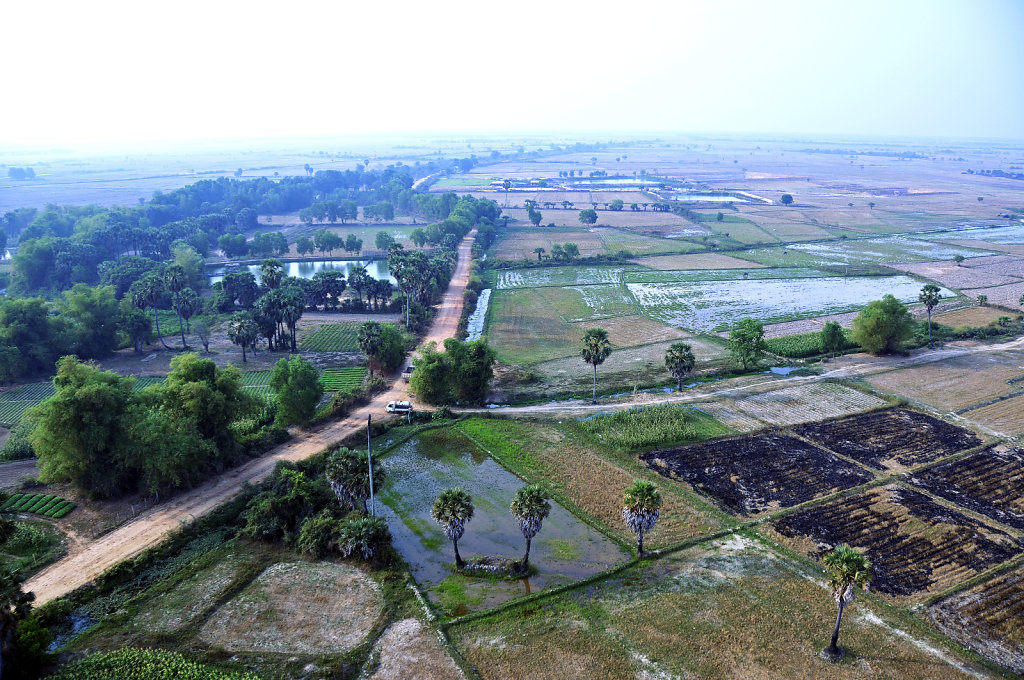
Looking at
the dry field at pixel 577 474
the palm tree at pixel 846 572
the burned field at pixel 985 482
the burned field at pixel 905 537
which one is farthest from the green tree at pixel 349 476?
the burned field at pixel 985 482

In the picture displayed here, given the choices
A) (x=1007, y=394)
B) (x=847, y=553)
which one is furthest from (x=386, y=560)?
(x=1007, y=394)

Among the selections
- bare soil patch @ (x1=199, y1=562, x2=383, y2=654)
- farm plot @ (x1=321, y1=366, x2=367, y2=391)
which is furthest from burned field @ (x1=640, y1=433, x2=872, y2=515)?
farm plot @ (x1=321, y1=366, x2=367, y2=391)

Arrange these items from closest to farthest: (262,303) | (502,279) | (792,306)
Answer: (262,303) < (792,306) < (502,279)

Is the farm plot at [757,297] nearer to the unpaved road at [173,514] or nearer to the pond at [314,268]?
the unpaved road at [173,514]

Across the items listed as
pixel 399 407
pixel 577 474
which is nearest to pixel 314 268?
pixel 399 407

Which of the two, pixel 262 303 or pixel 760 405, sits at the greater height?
pixel 262 303

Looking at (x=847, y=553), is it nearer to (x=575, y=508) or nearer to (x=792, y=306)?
(x=575, y=508)

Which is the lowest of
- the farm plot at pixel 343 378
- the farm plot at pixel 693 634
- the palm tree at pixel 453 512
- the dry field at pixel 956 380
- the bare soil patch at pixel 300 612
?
the bare soil patch at pixel 300 612
